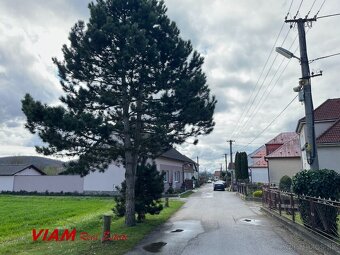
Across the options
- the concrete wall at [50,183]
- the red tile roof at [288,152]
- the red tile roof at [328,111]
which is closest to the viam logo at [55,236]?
the red tile roof at [328,111]

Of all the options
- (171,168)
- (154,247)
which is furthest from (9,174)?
(154,247)

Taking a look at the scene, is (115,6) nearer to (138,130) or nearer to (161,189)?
(138,130)

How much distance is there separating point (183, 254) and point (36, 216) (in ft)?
36.0

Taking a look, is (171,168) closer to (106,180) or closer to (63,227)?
(106,180)

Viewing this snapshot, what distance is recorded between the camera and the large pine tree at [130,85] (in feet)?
36.7

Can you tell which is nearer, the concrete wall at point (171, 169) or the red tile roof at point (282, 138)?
the concrete wall at point (171, 169)

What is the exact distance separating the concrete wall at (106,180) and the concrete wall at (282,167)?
16.6 metres

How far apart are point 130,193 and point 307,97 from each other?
7.34m

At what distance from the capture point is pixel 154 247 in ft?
28.1

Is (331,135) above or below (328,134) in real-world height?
below

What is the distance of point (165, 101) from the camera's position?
1182 cm

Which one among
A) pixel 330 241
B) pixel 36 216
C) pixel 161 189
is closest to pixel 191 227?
pixel 161 189

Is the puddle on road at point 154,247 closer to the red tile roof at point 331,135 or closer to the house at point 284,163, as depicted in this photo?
the red tile roof at point 331,135

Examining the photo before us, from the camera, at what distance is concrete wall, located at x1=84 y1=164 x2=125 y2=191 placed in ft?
95.6
